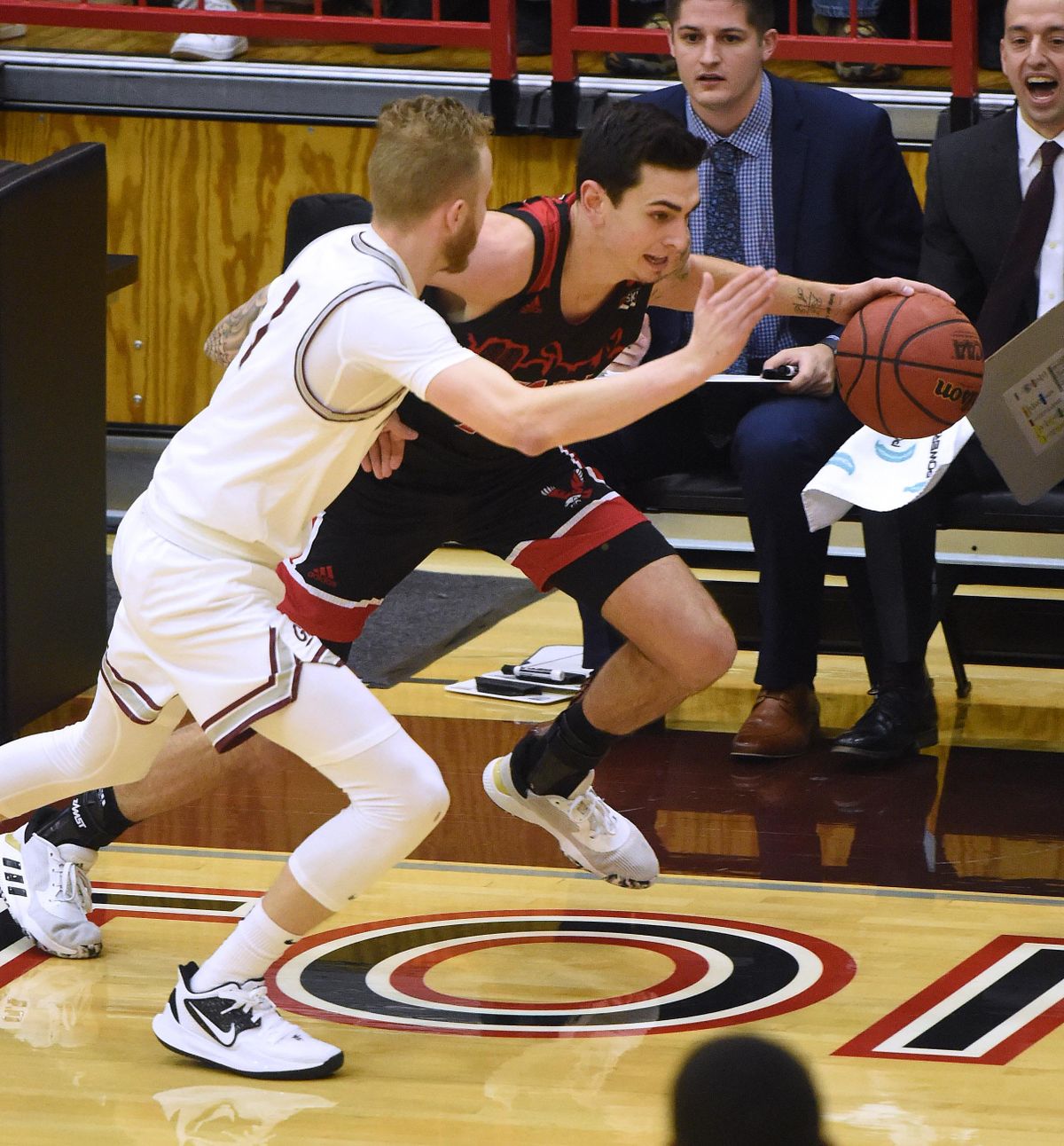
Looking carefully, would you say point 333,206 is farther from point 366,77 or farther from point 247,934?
point 247,934

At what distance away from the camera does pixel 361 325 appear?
292 cm

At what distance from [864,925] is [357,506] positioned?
1242mm

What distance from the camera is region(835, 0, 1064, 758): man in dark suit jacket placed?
16.0ft

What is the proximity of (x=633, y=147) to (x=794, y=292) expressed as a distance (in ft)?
2.02

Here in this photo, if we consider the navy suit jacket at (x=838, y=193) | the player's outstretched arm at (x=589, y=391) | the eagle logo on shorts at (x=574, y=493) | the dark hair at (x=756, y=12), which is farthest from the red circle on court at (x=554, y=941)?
the dark hair at (x=756, y=12)

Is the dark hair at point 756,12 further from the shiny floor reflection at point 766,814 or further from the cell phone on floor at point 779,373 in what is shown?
the shiny floor reflection at point 766,814

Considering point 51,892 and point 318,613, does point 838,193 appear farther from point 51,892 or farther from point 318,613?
point 51,892

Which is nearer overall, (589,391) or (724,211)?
(589,391)

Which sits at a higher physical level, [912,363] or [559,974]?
[912,363]

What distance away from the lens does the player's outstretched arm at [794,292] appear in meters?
3.91

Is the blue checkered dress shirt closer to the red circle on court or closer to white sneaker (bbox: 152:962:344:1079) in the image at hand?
the red circle on court

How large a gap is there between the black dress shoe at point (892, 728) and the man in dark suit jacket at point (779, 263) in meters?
0.15

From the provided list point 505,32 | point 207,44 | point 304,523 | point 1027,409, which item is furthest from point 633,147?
point 207,44

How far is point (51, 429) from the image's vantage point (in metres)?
4.88
